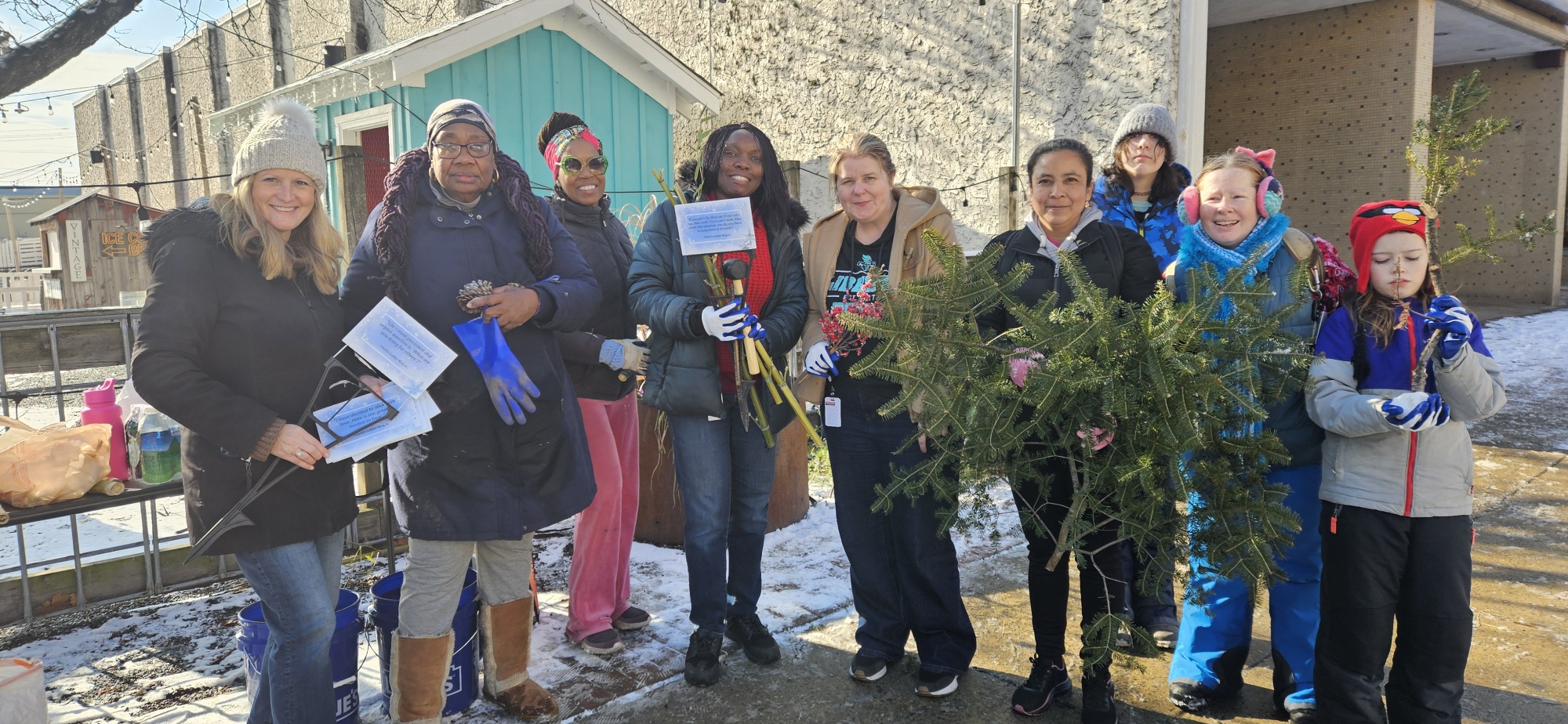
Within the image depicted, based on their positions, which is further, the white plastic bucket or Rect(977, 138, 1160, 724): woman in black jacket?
Rect(977, 138, 1160, 724): woman in black jacket

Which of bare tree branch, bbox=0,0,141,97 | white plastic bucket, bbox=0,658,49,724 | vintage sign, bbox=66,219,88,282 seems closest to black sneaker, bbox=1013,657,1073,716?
white plastic bucket, bbox=0,658,49,724

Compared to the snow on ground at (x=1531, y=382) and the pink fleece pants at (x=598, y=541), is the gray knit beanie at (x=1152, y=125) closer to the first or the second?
the pink fleece pants at (x=598, y=541)

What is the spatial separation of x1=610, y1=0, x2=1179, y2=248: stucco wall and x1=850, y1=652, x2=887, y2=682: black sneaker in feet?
18.8

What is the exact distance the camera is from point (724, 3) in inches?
456

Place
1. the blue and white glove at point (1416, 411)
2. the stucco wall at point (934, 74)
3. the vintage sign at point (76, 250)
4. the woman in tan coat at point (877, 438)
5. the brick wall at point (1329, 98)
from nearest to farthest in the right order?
the blue and white glove at point (1416, 411) → the woman in tan coat at point (877, 438) → the stucco wall at point (934, 74) → the brick wall at point (1329, 98) → the vintage sign at point (76, 250)

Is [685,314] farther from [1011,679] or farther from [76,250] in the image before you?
[76,250]

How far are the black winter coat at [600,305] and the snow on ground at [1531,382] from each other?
467cm

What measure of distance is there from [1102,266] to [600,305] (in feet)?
5.70

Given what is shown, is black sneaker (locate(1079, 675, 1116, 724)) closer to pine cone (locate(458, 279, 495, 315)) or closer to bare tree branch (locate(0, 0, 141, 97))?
pine cone (locate(458, 279, 495, 315))

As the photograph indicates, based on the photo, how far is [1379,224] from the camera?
8.16 feet

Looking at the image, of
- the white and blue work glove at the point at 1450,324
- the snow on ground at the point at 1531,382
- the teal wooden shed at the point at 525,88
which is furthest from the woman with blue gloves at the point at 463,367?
the snow on ground at the point at 1531,382

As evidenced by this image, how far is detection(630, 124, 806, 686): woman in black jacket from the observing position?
120 inches

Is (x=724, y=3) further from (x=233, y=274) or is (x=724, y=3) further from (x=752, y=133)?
(x=233, y=274)

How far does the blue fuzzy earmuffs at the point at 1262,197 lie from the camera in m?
2.86
